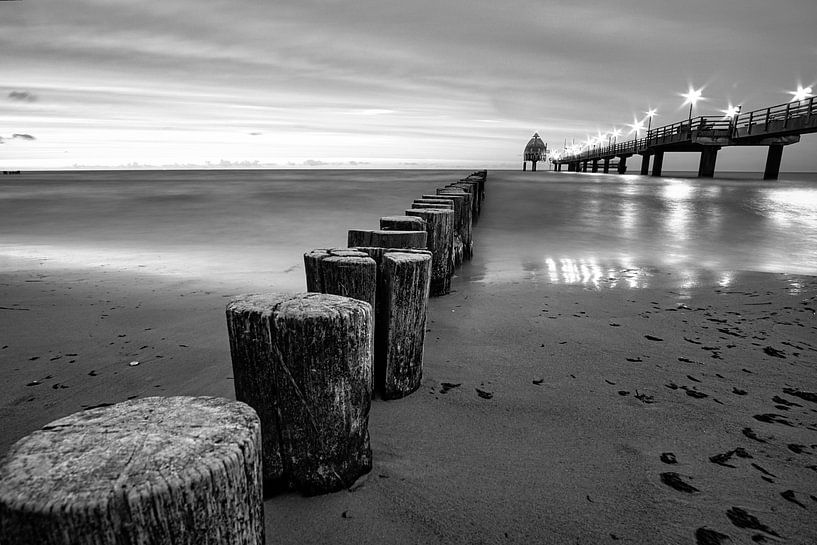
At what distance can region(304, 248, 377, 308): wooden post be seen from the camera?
270 centimetres

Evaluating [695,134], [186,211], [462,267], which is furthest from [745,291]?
[695,134]

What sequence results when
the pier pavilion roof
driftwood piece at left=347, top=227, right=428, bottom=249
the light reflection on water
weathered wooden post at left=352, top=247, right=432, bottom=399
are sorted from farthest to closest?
the pier pavilion roof
the light reflection on water
driftwood piece at left=347, top=227, right=428, bottom=249
weathered wooden post at left=352, top=247, right=432, bottom=399

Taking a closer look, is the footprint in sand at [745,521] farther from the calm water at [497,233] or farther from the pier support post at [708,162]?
the pier support post at [708,162]

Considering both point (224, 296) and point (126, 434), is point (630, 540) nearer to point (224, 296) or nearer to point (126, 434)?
point (126, 434)

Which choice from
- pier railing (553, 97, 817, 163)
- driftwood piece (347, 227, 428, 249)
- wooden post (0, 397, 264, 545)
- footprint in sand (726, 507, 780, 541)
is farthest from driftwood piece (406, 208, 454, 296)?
pier railing (553, 97, 817, 163)

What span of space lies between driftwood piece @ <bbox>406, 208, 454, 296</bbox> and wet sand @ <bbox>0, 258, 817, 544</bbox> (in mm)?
246

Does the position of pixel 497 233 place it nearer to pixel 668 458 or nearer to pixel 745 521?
pixel 668 458

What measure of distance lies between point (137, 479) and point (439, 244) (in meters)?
4.45

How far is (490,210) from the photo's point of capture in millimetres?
15195

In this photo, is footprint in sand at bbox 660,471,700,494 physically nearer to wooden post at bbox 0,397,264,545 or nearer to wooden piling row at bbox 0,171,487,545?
wooden piling row at bbox 0,171,487,545

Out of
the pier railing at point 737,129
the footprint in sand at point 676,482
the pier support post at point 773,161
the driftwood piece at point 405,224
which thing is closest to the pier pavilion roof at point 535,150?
the pier railing at point 737,129

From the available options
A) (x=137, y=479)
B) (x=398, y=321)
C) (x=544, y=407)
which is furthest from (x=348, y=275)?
(x=137, y=479)

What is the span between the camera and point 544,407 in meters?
2.84

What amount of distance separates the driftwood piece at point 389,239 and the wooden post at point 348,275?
1.06m
